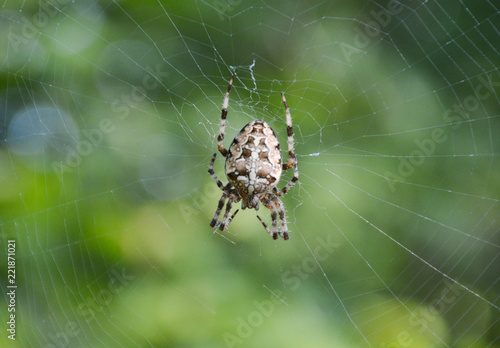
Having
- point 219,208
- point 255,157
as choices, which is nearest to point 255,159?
point 255,157

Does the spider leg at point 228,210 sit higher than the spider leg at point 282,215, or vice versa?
the spider leg at point 282,215

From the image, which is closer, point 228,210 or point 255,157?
point 255,157

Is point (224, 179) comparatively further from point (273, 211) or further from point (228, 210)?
point (273, 211)

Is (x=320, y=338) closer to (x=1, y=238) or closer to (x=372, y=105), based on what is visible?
(x=372, y=105)

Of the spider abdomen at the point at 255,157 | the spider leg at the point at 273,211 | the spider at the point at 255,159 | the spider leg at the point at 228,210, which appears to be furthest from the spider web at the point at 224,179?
the spider abdomen at the point at 255,157

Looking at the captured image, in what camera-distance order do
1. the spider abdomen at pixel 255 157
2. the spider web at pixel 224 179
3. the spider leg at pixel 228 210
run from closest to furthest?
the spider abdomen at pixel 255 157 < the spider leg at pixel 228 210 < the spider web at pixel 224 179

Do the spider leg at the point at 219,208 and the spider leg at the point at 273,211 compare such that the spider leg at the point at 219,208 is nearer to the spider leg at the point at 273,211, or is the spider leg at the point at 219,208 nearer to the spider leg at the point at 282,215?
the spider leg at the point at 273,211

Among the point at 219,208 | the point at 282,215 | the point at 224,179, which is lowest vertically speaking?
the point at 219,208
